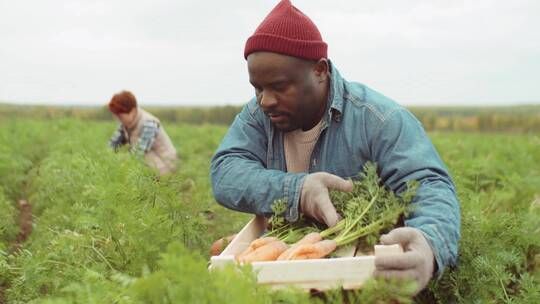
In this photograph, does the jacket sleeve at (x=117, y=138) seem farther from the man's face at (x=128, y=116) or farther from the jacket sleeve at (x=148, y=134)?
the jacket sleeve at (x=148, y=134)

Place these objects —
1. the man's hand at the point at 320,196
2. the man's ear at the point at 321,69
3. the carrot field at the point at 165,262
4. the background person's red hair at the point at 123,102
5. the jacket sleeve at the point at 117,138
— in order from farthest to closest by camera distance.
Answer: the jacket sleeve at the point at 117,138 < the background person's red hair at the point at 123,102 < the man's ear at the point at 321,69 < the man's hand at the point at 320,196 < the carrot field at the point at 165,262

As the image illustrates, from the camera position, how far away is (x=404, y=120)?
345 centimetres

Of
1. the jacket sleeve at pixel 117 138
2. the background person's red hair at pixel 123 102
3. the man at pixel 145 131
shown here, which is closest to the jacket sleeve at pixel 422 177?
the man at pixel 145 131

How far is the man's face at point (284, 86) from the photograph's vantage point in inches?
130

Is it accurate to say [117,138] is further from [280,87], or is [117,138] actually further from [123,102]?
[280,87]

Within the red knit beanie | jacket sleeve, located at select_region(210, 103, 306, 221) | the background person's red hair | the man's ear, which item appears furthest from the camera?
the background person's red hair

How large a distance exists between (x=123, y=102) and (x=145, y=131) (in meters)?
0.47

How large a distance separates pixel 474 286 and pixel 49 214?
12.1 feet

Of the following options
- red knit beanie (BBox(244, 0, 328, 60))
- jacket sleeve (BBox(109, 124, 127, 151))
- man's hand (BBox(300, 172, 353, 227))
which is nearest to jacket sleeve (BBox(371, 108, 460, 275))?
man's hand (BBox(300, 172, 353, 227))

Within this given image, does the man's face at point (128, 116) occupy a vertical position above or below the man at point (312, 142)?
below

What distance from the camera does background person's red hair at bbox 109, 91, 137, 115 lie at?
28.2 feet

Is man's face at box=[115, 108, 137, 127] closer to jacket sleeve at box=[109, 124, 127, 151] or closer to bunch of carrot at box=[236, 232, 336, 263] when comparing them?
jacket sleeve at box=[109, 124, 127, 151]

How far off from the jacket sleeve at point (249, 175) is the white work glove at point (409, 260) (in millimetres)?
636

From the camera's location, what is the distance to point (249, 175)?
11.3 feet
